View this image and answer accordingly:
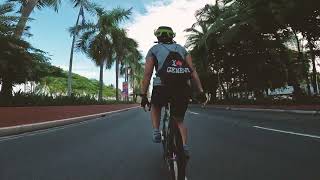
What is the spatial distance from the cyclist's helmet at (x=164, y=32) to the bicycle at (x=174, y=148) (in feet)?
2.60

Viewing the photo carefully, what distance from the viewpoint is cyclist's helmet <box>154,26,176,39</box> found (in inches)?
201

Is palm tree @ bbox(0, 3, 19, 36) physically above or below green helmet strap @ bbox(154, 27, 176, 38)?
above

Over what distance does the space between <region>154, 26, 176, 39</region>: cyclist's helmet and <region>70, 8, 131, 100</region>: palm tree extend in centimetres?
3893

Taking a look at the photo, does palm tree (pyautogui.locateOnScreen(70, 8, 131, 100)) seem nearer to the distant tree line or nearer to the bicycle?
the distant tree line

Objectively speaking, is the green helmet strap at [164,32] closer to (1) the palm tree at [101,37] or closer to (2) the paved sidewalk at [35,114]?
(2) the paved sidewalk at [35,114]

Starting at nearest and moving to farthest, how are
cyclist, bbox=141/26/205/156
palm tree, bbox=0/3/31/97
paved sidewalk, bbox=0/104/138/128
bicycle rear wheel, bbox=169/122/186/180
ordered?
bicycle rear wheel, bbox=169/122/186/180 < cyclist, bbox=141/26/205/156 < paved sidewalk, bbox=0/104/138/128 < palm tree, bbox=0/3/31/97

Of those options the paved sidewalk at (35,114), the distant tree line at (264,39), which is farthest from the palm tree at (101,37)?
the paved sidewalk at (35,114)

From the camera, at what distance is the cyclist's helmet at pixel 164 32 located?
16.8 ft

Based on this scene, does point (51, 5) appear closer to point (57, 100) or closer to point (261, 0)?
point (57, 100)

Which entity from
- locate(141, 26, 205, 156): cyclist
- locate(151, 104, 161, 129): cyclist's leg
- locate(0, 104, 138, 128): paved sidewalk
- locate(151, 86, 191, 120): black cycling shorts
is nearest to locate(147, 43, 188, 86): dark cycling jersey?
locate(141, 26, 205, 156): cyclist

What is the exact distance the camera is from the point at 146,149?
8.77 metres

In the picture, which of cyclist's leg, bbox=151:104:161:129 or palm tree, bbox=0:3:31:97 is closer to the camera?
cyclist's leg, bbox=151:104:161:129

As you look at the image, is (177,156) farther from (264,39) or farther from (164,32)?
(264,39)

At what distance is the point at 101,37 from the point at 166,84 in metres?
40.7
